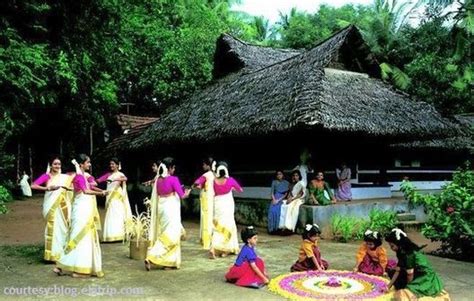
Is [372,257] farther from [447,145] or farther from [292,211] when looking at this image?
[447,145]

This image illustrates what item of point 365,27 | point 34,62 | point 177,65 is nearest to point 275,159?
point 34,62

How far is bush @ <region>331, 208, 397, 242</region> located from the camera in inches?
430

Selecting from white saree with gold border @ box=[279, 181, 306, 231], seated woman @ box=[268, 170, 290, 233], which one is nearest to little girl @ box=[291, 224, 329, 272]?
white saree with gold border @ box=[279, 181, 306, 231]

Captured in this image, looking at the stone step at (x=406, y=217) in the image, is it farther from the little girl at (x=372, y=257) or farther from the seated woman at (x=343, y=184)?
the little girl at (x=372, y=257)

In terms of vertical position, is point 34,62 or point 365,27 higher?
point 365,27

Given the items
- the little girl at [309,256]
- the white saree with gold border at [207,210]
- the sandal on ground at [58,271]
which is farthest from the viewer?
the white saree with gold border at [207,210]

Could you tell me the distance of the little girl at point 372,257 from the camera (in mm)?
6637

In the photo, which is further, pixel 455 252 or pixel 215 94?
pixel 215 94

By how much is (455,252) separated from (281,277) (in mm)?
4044

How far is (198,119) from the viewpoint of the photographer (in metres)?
15.6

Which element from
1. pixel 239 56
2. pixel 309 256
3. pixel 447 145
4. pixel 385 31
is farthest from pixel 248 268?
pixel 385 31

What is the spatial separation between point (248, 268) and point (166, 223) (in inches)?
59.4

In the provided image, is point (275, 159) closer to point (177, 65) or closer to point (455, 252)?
point (455, 252)

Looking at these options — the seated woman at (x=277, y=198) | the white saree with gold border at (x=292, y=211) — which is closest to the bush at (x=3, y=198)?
the seated woman at (x=277, y=198)
